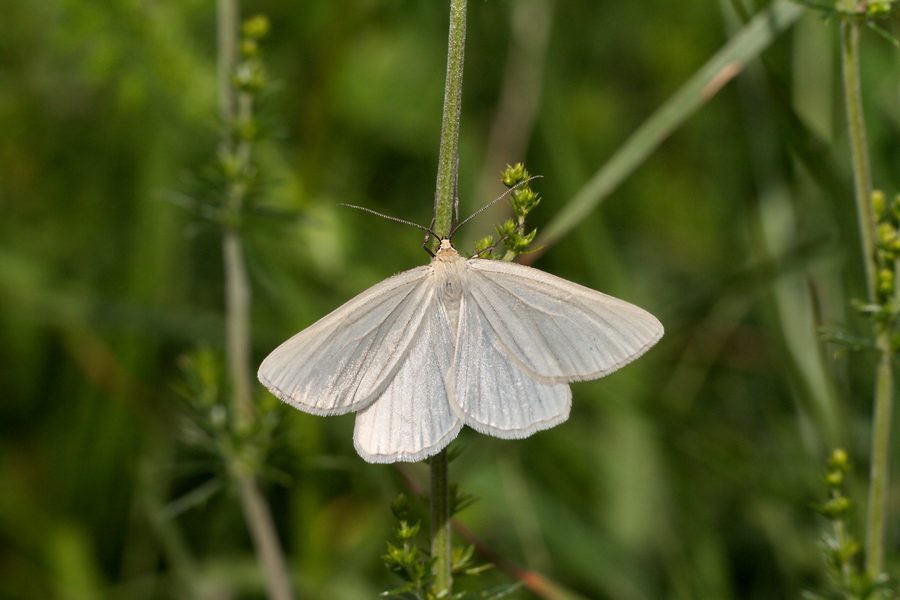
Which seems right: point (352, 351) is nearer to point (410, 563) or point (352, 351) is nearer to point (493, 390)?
point (493, 390)

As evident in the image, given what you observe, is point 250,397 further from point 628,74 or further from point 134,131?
point 628,74

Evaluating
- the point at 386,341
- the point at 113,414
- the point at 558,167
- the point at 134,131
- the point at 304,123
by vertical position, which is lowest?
the point at 386,341

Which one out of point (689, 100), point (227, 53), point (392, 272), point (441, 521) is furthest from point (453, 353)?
point (392, 272)

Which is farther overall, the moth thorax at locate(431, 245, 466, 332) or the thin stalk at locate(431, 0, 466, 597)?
the moth thorax at locate(431, 245, 466, 332)

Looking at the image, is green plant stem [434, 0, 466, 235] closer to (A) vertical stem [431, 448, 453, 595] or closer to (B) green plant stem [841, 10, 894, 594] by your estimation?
(A) vertical stem [431, 448, 453, 595]

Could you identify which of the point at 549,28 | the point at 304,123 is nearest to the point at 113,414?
the point at 304,123

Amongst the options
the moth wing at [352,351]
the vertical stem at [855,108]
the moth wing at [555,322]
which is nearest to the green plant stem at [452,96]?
the moth wing at [555,322]

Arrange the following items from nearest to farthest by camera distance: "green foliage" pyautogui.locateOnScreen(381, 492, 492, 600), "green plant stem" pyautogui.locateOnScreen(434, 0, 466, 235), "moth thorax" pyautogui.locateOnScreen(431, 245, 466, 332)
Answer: "green plant stem" pyautogui.locateOnScreen(434, 0, 466, 235) → "green foliage" pyautogui.locateOnScreen(381, 492, 492, 600) → "moth thorax" pyautogui.locateOnScreen(431, 245, 466, 332)

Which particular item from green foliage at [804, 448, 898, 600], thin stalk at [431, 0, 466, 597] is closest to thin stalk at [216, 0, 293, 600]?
thin stalk at [431, 0, 466, 597]
